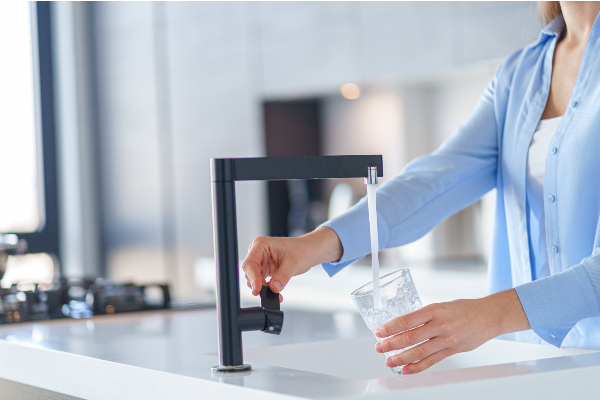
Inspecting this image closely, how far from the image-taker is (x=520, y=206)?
3.93 ft

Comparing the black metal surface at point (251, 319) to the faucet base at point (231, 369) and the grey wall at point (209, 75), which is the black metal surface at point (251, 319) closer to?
the faucet base at point (231, 369)

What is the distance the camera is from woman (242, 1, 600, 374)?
842 millimetres

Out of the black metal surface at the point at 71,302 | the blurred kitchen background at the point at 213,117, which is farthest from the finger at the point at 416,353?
the blurred kitchen background at the point at 213,117

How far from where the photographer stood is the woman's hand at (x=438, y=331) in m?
0.76

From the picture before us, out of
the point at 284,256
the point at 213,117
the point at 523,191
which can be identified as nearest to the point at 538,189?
the point at 523,191

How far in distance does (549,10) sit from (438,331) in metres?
0.73

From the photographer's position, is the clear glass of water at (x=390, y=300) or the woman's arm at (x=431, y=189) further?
the woman's arm at (x=431, y=189)

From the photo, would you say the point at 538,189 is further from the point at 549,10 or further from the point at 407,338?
the point at 407,338

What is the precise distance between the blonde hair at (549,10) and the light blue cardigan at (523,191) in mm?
34

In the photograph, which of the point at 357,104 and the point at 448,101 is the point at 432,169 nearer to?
the point at 448,101

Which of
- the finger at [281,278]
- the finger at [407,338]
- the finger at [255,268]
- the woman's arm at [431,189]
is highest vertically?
the woman's arm at [431,189]

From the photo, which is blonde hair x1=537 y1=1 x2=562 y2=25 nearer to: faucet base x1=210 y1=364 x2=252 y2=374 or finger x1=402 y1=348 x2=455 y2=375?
finger x1=402 y1=348 x2=455 y2=375

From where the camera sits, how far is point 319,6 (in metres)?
3.46

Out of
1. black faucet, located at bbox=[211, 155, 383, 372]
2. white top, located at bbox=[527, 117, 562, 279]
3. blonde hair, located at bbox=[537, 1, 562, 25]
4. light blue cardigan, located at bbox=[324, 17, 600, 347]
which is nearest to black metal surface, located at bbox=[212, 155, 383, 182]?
black faucet, located at bbox=[211, 155, 383, 372]
